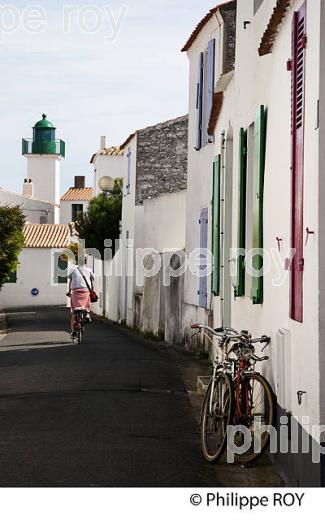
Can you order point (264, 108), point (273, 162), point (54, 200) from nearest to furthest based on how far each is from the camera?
point (273, 162) → point (264, 108) → point (54, 200)

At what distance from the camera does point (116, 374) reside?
15195mm

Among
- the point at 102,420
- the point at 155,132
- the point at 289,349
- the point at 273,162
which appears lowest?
the point at 102,420

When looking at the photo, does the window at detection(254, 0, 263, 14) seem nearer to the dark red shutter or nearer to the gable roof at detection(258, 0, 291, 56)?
the gable roof at detection(258, 0, 291, 56)

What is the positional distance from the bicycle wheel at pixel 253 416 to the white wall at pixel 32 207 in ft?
174

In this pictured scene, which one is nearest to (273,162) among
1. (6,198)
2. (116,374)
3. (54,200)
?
(116,374)

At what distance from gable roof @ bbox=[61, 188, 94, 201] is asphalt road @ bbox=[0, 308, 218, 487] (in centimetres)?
6083

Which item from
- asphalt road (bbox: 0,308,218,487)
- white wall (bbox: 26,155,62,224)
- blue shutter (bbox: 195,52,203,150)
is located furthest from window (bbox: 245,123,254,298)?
white wall (bbox: 26,155,62,224)

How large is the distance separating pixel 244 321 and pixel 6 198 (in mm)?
50650

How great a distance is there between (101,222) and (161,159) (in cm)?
1501

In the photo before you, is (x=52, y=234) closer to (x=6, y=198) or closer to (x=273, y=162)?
(x=6, y=198)

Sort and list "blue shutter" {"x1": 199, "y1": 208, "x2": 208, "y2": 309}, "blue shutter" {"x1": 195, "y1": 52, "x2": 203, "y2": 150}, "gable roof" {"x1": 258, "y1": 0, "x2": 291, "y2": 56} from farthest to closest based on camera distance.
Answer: "blue shutter" {"x1": 195, "y1": 52, "x2": 203, "y2": 150}
"blue shutter" {"x1": 199, "y1": 208, "x2": 208, "y2": 309}
"gable roof" {"x1": 258, "y1": 0, "x2": 291, "y2": 56}

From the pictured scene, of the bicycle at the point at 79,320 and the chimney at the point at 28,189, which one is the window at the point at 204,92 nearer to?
the bicycle at the point at 79,320

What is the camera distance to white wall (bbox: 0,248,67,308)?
59.6m

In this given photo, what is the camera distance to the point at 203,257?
62.5 feet
